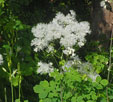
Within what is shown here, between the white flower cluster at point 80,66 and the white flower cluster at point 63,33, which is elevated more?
the white flower cluster at point 63,33

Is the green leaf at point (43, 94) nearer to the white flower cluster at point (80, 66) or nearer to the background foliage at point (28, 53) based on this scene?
the background foliage at point (28, 53)

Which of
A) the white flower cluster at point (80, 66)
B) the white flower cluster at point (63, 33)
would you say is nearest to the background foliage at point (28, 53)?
the white flower cluster at point (80, 66)

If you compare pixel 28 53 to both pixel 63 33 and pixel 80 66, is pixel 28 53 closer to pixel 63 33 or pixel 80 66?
pixel 80 66

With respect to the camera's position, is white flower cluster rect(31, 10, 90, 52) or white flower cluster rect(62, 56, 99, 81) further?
white flower cluster rect(62, 56, 99, 81)

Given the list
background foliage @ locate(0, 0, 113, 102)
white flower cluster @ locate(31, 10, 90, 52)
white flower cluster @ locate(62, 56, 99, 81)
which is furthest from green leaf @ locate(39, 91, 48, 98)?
white flower cluster @ locate(31, 10, 90, 52)

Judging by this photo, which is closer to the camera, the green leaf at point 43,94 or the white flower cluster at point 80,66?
the green leaf at point 43,94

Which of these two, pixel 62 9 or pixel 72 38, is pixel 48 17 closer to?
pixel 62 9

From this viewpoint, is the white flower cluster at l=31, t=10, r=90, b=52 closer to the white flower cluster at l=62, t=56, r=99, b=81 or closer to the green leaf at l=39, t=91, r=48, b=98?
the white flower cluster at l=62, t=56, r=99, b=81

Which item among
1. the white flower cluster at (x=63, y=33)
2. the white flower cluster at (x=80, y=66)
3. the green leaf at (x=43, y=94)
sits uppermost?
the white flower cluster at (x=63, y=33)

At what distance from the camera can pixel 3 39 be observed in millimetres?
3535

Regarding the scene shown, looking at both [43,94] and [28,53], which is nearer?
[43,94]

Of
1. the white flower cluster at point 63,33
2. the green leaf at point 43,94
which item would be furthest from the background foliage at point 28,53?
the white flower cluster at point 63,33

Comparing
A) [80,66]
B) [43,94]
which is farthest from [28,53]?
[43,94]

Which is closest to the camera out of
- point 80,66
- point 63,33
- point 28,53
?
point 63,33
